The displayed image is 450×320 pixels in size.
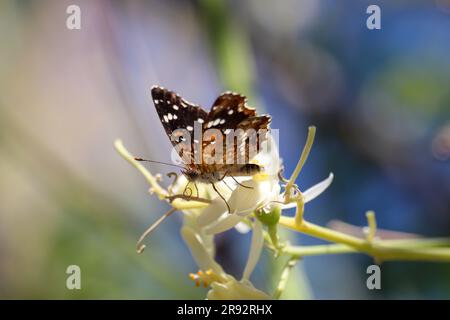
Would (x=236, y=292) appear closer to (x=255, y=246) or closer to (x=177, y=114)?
(x=255, y=246)

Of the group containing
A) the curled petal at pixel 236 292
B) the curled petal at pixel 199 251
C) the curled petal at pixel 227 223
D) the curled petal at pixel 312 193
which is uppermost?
the curled petal at pixel 312 193

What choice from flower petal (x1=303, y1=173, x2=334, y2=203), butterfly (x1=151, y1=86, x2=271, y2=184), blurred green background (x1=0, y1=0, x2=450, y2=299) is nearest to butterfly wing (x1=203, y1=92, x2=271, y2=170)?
butterfly (x1=151, y1=86, x2=271, y2=184)

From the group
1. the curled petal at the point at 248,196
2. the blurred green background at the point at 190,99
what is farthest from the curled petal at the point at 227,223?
the blurred green background at the point at 190,99

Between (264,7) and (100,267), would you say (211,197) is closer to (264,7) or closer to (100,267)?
(100,267)

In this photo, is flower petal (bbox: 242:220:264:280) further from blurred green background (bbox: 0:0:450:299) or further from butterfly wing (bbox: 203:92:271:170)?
blurred green background (bbox: 0:0:450:299)

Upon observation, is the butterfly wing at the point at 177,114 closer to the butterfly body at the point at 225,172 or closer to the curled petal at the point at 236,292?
the butterfly body at the point at 225,172
